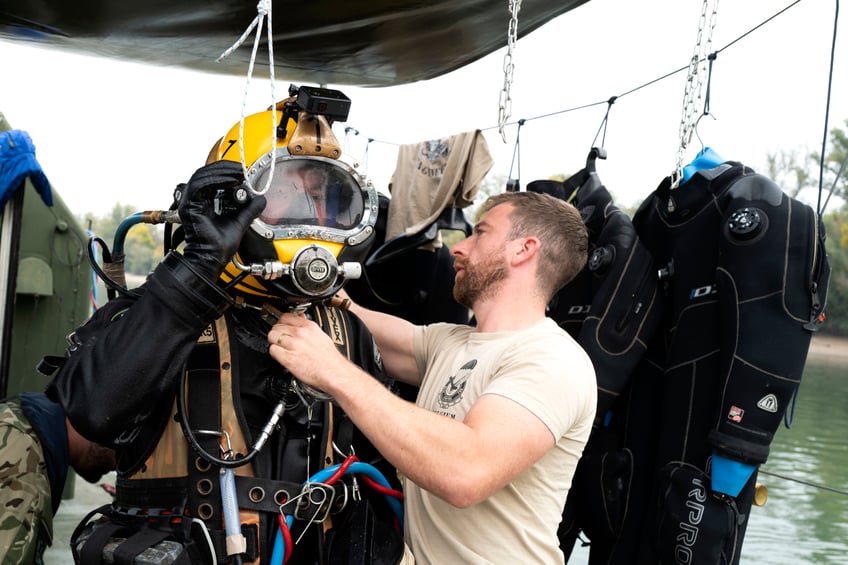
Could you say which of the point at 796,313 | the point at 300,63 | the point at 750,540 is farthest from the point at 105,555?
the point at 750,540

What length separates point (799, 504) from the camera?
23.6 ft

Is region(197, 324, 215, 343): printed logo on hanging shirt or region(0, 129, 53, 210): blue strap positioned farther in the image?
region(0, 129, 53, 210): blue strap

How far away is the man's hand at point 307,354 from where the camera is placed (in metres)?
1.51

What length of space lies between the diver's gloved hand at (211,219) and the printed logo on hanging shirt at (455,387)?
0.60m

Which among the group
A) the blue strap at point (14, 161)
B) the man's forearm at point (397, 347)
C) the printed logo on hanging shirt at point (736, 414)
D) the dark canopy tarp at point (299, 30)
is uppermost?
the dark canopy tarp at point (299, 30)

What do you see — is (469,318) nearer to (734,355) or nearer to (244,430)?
(734,355)

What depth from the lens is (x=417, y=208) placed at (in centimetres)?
299

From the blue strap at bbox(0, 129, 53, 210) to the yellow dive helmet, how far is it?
1143 millimetres

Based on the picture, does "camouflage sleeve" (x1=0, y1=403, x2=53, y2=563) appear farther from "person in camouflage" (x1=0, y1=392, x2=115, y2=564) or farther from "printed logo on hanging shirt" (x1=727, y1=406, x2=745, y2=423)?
"printed logo on hanging shirt" (x1=727, y1=406, x2=745, y2=423)

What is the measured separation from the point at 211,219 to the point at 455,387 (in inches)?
26.6

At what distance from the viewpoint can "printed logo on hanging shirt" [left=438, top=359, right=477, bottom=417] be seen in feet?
5.77

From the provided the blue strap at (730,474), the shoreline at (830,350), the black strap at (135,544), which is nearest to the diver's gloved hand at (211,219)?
the black strap at (135,544)

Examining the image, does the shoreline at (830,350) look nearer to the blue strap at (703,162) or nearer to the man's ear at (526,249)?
the blue strap at (703,162)

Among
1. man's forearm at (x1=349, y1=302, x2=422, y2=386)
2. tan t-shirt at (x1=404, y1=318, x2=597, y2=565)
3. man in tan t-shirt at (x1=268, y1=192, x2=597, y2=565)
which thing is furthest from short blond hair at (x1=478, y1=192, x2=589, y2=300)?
man's forearm at (x1=349, y1=302, x2=422, y2=386)
